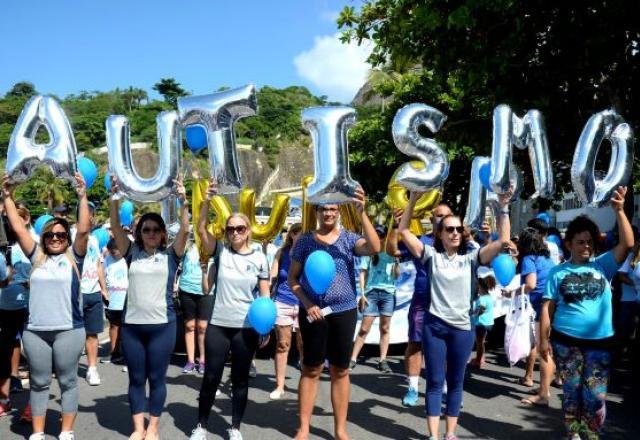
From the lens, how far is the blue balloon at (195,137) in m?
5.07

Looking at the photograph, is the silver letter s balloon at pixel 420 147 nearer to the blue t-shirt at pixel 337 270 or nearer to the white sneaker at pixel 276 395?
the blue t-shirt at pixel 337 270

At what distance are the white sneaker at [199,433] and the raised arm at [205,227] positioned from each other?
1248 mm

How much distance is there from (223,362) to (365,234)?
1.37m

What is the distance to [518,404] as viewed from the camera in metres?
5.81

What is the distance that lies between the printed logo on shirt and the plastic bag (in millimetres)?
1905

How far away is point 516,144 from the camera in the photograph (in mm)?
4863

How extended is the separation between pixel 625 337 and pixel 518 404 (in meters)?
1.84

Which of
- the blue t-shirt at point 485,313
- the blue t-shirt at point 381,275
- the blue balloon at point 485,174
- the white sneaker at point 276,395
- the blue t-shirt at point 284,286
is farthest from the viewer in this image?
the blue t-shirt at point 381,275

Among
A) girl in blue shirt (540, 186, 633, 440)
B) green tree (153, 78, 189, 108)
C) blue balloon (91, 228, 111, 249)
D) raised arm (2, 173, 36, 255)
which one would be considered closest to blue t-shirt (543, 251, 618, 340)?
girl in blue shirt (540, 186, 633, 440)

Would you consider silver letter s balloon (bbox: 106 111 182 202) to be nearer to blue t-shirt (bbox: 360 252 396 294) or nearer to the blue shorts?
blue t-shirt (bbox: 360 252 396 294)

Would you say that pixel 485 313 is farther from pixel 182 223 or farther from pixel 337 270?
pixel 182 223

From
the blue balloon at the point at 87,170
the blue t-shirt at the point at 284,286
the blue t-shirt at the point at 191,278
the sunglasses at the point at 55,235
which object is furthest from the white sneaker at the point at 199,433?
the blue t-shirt at the point at 191,278

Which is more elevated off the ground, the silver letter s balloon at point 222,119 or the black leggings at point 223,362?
the silver letter s balloon at point 222,119

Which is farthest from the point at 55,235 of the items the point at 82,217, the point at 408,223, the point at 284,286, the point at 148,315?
the point at 408,223
